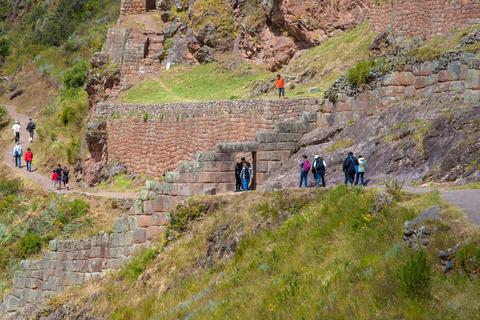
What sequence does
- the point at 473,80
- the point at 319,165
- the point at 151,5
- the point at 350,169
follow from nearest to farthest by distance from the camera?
the point at 350,169 → the point at 319,165 → the point at 473,80 → the point at 151,5

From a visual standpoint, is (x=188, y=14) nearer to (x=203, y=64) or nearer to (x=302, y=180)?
(x=203, y=64)

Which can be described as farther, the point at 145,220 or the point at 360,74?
the point at 360,74

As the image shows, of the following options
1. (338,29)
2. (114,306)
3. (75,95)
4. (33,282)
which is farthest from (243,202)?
(75,95)

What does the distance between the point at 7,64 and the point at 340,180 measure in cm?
4609

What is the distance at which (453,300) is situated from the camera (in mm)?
9094

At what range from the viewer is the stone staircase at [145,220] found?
60.7 feet

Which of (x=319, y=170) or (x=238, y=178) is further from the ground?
(x=319, y=170)

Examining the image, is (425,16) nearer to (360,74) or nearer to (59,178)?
(360,74)

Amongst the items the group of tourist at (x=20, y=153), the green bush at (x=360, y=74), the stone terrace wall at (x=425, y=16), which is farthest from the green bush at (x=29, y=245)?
the stone terrace wall at (x=425, y=16)

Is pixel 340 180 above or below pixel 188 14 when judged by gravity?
below

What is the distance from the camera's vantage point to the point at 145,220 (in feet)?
60.7

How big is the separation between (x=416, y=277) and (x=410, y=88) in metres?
9.62

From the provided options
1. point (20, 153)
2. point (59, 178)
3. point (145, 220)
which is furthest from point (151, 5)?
point (145, 220)

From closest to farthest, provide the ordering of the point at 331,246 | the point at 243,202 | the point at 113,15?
the point at 331,246, the point at 243,202, the point at 113,15
